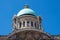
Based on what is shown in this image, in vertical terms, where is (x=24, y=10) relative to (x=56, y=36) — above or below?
above

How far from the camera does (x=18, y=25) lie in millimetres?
59281

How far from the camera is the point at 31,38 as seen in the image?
48.9m

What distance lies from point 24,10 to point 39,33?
35.0ft

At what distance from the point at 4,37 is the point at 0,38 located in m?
0.58

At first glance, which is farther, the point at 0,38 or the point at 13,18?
the point at 13,18

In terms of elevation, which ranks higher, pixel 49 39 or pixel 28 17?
pixel 28 17

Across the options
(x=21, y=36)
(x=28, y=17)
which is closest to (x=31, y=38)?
(x=21, y=36)

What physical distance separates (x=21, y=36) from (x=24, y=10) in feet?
37.0

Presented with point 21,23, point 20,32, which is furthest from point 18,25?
point 20,32

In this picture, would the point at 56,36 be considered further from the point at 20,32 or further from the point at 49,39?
the point at 20,32

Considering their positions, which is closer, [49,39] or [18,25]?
[49,39]

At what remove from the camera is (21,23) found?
59.5 m

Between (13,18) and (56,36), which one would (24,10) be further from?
(56,36)

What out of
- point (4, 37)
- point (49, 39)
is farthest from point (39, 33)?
point (4, 37)
